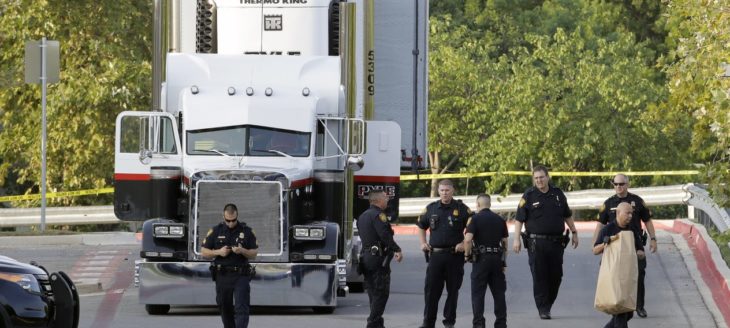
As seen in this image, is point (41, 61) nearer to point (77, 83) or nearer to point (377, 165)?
point (77, 83)

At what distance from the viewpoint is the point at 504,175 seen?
1714 inches

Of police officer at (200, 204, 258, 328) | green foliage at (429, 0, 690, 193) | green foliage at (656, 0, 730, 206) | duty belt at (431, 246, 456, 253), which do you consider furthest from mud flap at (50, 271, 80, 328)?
green foliage at (429, 0, 690, 193)

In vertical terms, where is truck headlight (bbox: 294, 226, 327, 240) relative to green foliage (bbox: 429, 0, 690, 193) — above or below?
below

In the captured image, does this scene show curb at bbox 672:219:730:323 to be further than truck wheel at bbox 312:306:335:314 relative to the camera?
Yes

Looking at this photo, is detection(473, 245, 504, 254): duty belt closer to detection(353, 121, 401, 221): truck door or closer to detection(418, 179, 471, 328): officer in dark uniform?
detection(418, 179, 471, 328): officer in dark uniform

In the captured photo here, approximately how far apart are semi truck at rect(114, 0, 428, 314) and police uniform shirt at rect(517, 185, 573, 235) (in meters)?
2.21

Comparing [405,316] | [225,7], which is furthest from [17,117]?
[405,316]

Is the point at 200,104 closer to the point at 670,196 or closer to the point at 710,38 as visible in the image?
the point at 710,38

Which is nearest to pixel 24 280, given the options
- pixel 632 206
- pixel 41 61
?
pixel 632 206

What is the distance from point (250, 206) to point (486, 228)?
3.15m

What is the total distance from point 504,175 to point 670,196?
8154mm

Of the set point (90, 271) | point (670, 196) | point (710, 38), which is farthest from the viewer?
point (670, 196)

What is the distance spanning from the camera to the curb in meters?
21.3

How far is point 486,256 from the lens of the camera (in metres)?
18.5
